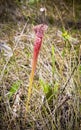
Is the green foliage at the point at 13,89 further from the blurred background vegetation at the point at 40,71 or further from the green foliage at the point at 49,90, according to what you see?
the green foliage at the point at 49,90

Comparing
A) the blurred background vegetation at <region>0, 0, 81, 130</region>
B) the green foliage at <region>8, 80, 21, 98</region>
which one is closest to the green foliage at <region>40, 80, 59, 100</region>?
the blurred background vegetation at <region>0, 0, 81, 130</region>

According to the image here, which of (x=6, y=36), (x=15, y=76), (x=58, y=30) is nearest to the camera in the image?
(x=15, y=76)

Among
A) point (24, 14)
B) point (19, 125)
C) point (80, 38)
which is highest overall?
point (24, 14)

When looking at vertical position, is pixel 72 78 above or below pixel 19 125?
above

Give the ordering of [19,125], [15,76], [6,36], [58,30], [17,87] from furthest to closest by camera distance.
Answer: [58,30]
[6,36]
[15,76]
[17,87]
[19,125]

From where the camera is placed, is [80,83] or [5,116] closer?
[5,116]

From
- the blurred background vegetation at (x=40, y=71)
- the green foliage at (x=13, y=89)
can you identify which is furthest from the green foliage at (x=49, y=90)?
the green foliage at (x=13, y=89)

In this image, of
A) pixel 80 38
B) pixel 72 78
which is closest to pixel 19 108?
pixel 72 78

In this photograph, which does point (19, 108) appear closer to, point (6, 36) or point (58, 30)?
point (6, 36)

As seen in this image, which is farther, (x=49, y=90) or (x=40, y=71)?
(x=40, y=71)

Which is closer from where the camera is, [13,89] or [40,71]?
[13,89]

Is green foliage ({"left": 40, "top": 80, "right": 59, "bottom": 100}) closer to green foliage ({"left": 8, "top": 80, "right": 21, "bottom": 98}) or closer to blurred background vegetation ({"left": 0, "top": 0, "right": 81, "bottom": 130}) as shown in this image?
blurred background vegetation ({"left": 0, "top": 0, "right": 81, "bottom": 130})
